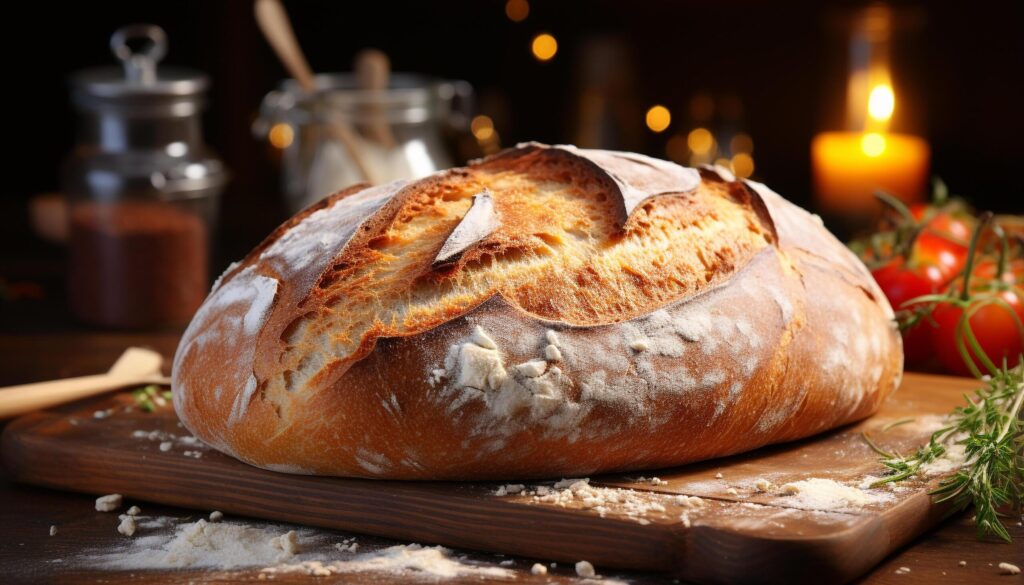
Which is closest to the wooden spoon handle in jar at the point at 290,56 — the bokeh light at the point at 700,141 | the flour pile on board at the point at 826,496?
the flour pile on board at the point at 826,496

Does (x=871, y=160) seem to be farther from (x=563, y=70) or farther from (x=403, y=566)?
(x=403, y=566)

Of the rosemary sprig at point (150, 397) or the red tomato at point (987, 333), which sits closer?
the rosemary sprig at point (150, 397)

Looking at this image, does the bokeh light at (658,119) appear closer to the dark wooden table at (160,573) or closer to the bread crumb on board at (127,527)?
the dark wooden table at (160,573)

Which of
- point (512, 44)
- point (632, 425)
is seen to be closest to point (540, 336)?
point (632, 425)

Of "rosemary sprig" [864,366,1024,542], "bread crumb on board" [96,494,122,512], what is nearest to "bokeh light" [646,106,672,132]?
"rosemary sprig" [864,366,1024,542]

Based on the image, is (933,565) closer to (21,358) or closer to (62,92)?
(21,358)

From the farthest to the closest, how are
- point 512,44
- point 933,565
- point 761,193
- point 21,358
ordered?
point 512,44
point 21,358
point 761,193
point 933,565

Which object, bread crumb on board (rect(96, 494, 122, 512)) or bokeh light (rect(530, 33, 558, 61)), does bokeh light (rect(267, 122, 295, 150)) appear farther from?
bread crumb on board (rect(96, 494, 122, 512))
